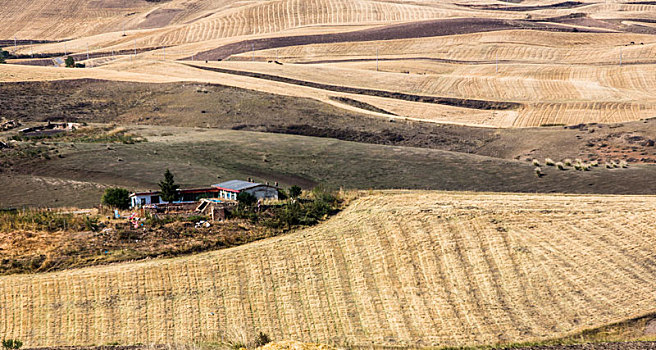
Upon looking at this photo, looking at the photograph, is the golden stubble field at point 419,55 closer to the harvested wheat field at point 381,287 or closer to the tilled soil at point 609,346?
the harvested wheat field at point 381,287

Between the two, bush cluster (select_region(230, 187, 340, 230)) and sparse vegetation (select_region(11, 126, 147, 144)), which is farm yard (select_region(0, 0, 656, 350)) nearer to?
bush cluster (select_region(230, 187, 340, 230))

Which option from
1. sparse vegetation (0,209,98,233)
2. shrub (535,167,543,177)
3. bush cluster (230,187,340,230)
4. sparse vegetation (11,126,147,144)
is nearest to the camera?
sparse vegetation (0,209,98,233)

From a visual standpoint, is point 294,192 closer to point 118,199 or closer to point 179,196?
point 179,196

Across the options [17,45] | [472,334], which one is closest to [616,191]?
[472,334]

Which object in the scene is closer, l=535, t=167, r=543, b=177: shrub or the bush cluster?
the bush cluster

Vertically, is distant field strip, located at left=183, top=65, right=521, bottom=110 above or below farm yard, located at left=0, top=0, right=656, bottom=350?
below

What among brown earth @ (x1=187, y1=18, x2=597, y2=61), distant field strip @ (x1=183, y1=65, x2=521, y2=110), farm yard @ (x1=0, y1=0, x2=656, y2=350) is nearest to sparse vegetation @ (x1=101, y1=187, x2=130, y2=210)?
farm yard @ (x1=0, y1=0, x2=656, y2=350)

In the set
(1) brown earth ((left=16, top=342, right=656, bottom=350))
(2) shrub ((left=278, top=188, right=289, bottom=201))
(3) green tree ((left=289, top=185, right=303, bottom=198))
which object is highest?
(1) brown earth ((left=16, top=342, right=656, bottom=350))
